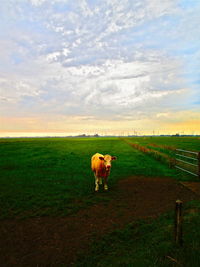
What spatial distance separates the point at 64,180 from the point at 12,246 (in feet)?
22.5

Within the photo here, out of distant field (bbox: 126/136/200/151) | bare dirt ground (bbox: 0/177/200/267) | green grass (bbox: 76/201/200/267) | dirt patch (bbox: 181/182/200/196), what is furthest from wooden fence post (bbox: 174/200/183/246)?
distant field (bbox: 126/136/200/151)

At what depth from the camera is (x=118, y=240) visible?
200 inches

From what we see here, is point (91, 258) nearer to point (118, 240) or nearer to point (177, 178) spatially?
point (118, 240)

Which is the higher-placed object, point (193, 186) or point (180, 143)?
point (180, 143)

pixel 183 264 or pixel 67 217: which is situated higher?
pixel 183 264

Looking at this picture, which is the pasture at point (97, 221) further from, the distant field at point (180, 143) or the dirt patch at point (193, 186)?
the distant field at point (180, 143)

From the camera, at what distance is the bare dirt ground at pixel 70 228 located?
15.1 ft

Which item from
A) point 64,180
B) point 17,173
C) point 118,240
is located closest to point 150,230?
point 118,240

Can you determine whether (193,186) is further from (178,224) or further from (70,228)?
(70,228)

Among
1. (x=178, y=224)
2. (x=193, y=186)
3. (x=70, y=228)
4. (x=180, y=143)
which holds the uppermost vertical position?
(x=180, y=143)

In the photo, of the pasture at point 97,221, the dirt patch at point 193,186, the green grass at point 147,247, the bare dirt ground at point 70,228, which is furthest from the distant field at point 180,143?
the green grass at point 147,247

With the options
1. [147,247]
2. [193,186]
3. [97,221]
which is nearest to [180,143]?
[193,186]

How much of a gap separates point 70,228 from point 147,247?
2.56 m

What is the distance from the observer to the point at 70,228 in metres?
5.93
